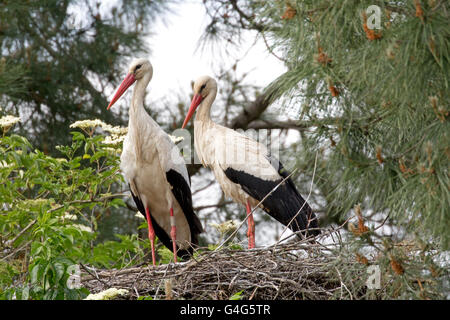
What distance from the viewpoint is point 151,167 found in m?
4.91

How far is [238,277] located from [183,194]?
1.39m

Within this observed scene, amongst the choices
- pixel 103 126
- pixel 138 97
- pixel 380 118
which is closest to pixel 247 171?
pixel 138 97

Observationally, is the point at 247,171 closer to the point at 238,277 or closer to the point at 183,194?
the point at 183,194

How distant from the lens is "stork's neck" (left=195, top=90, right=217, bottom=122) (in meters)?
5.42

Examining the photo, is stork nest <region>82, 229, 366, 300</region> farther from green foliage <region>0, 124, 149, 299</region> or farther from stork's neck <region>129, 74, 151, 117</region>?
stork's neck <region>129, 74, 151, 117</region>

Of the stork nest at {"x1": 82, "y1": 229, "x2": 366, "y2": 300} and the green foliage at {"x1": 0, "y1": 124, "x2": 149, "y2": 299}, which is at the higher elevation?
the green foliage at {"x1": 0, "y1": 124, "x2": 149, "y2": 299}

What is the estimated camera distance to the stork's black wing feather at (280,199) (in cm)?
484

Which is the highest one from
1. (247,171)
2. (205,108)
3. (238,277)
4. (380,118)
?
(205,108)

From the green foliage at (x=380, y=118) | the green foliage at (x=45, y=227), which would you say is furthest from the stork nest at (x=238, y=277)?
the green foliage at (x=380, y=118)

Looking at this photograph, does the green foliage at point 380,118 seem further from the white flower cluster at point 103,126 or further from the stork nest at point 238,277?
the white flower cluster at point 103,126

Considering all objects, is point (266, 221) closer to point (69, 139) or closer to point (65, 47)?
point (69, 139)

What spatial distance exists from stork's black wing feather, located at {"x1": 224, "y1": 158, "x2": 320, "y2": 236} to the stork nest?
2.64 feet

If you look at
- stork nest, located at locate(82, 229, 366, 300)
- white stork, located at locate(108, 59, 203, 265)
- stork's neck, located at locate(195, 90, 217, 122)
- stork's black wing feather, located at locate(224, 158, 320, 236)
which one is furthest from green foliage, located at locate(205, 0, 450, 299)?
stork's neck, located at locate(195, 90, 217, 122)
